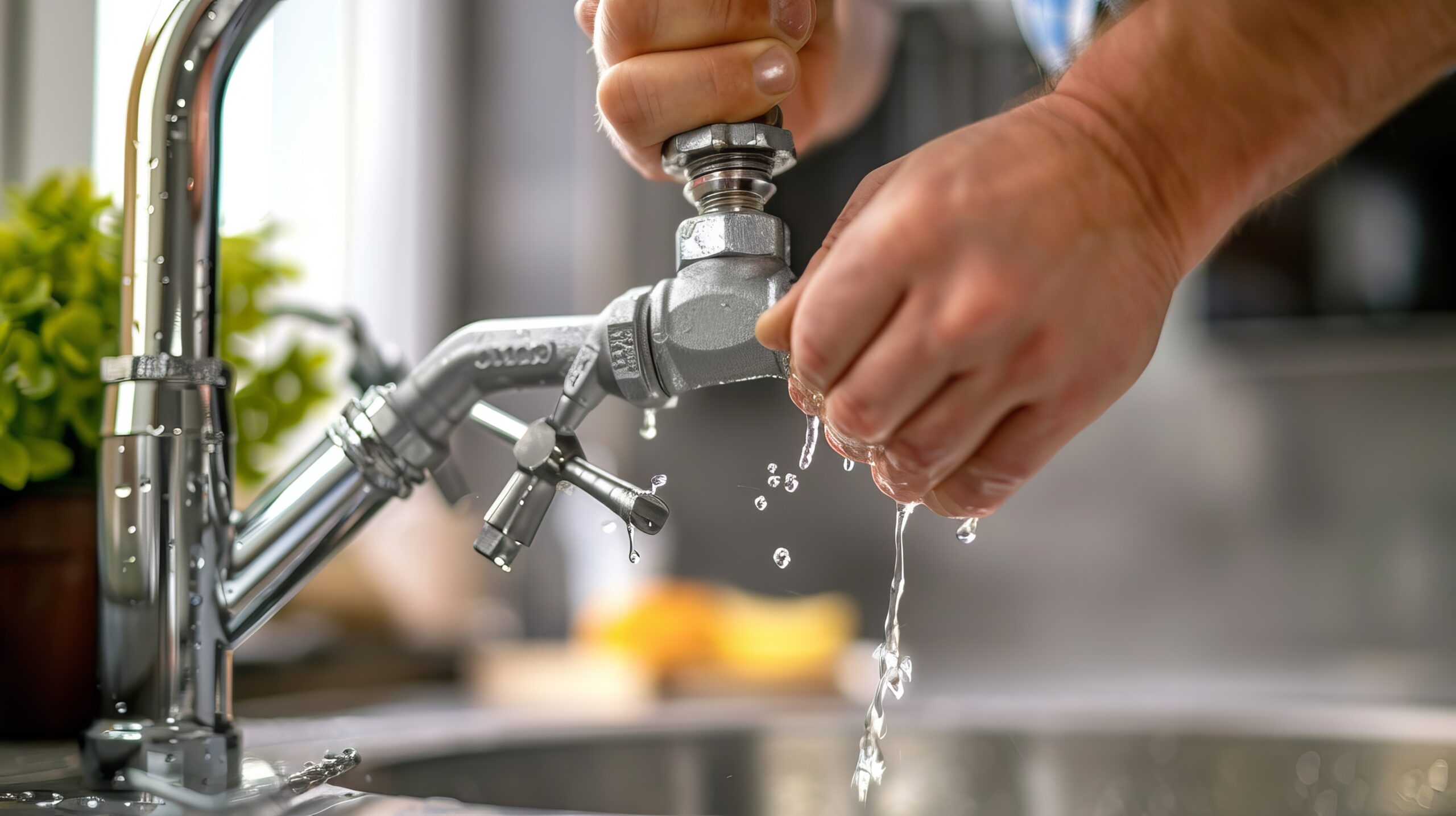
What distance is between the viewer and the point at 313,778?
47 cm

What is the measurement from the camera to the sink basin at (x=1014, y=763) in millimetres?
754

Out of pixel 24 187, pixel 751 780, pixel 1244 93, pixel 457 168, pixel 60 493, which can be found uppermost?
pixel 457 168

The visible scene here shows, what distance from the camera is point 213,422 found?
18.9 inches

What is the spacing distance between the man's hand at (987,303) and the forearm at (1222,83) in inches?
0.5

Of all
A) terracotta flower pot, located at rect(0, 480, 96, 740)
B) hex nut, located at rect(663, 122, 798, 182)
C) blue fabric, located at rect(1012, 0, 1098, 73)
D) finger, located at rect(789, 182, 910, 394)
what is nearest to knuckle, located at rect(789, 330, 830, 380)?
finger, located at rect(789, 182, 910, 394)

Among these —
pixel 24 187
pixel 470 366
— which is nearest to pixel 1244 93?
pixel 470 366

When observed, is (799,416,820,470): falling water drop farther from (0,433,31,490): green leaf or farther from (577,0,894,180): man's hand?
(0,433,31,490): green leaf

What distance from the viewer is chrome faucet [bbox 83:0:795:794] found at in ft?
1.41

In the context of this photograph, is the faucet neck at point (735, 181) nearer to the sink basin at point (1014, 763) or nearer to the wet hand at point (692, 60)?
the wet hand at point (692, 60)

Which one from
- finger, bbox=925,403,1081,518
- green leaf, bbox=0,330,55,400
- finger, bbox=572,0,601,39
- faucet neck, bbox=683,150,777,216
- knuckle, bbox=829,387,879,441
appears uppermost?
finger, bbox=572,0,601,39

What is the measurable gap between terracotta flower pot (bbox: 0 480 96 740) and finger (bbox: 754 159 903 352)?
425 mm

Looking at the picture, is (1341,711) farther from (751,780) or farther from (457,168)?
(457,168)

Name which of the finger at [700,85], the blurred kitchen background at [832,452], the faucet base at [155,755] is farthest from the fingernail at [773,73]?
the blurred kitchen background at [832,452]

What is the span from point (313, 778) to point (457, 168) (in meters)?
1.67
